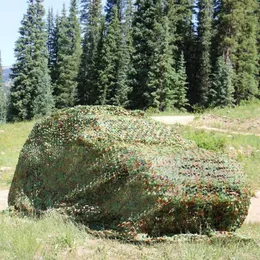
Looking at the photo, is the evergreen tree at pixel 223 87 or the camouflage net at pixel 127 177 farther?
the evergreen tree at pixel 223 87

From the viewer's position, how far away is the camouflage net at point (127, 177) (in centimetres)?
366

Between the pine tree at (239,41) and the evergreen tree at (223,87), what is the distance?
173cm

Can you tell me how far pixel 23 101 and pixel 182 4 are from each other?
17.3 metres

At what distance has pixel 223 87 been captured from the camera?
100ft

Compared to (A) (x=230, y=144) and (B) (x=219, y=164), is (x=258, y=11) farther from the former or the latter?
(B) (x=219, y=164)

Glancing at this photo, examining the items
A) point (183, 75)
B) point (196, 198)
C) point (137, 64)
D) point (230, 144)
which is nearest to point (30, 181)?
point (196, 198)

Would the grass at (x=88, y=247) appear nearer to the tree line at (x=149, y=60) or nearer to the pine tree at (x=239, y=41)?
the tree line at (x=149, y=60)

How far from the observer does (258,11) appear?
39.2 meters

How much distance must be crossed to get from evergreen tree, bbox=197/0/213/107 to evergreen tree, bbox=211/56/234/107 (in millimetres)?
2533

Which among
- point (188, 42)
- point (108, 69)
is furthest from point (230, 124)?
point (188, 42)

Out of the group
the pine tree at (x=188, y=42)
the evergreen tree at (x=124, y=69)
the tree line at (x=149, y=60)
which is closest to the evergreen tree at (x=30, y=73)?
the tree line at (x=149, y=60)

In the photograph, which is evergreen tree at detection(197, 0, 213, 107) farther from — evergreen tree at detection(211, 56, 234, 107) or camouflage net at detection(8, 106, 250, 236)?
camouflage net at detection(8, 106, 250, 236)

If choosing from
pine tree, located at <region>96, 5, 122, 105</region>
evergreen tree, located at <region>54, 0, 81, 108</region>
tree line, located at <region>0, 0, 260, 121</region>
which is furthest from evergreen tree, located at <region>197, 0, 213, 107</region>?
evergreen tree, located at <region>54, 0, 81, 108</region>

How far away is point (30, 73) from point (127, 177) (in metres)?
34.4
